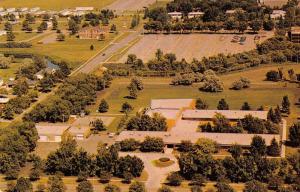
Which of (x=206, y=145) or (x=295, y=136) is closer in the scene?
(x=206, y=145)

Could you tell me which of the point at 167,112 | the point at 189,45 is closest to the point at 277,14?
the point at 189,45

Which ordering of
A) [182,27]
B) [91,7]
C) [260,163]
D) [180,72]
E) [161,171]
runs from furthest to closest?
[91,7] < [182,27] < [180,72] < [161,171] < [260,163]

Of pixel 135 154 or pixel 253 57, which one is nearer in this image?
pixel 135 154

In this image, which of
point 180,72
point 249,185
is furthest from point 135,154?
point 180,72

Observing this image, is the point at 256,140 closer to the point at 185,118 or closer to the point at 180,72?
the point at 185,118

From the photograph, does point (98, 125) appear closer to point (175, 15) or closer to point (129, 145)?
point (129, 145)

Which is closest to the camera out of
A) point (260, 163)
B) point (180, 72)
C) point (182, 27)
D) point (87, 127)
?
point (260, 163)
